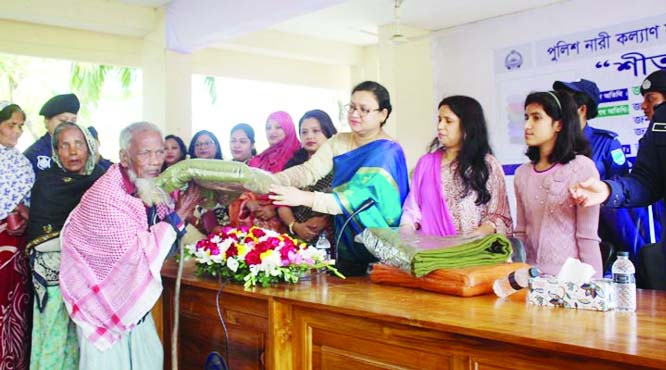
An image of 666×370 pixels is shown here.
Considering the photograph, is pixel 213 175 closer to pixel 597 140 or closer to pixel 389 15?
pixel 597 140

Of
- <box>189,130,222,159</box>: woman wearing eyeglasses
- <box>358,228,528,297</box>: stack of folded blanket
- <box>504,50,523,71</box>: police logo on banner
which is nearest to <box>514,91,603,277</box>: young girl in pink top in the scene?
<box>358,228,528,297</box>: stack of folded blanket

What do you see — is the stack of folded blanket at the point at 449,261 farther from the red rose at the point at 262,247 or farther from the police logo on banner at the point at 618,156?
the police logo on banner at the point at 618,156

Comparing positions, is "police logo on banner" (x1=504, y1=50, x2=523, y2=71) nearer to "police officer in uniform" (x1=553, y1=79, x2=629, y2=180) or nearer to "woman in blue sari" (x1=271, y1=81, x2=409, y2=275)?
"police officer in uniform" (x1=553, y1=79, x2=629, y2=180)

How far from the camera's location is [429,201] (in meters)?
2.60

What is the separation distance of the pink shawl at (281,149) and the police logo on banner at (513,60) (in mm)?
3028

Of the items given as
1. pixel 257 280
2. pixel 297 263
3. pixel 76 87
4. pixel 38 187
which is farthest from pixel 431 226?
pixel 76 87

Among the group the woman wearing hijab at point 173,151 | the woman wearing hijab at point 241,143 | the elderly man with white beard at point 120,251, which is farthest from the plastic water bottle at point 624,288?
the woman wearing hijab at point 173,151

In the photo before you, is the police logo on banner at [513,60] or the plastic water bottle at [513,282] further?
the police logo on banner at [513,60]

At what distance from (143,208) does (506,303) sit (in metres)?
1.41

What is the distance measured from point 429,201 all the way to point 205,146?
7.74 ft

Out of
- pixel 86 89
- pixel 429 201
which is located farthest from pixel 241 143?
pixel 86 89

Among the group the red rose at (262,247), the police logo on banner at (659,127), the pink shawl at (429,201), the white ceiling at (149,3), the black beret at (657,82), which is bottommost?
the red rose at (262,247)

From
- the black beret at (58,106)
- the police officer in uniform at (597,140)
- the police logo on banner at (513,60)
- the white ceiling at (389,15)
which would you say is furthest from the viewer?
the police logo on banner at (513,60)

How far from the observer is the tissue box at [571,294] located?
1.79 meters
